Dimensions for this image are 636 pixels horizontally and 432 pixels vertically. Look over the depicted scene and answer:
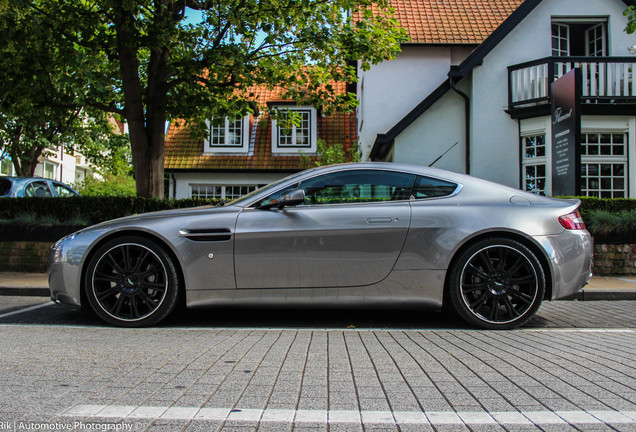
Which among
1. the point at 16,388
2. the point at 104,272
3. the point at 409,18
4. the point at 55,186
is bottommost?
the point at 16,388

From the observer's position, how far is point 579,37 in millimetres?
14781

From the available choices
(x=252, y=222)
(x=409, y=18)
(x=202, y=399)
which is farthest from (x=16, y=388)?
(x=409, y=18)

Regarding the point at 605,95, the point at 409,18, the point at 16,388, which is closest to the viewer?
the point at 16,388

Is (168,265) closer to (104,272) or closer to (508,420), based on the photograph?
(104,272)

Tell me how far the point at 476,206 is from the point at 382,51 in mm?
7388

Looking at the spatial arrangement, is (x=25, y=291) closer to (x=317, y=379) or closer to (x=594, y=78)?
(x=317, y=379)

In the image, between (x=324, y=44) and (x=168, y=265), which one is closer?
(x=168, y=265)

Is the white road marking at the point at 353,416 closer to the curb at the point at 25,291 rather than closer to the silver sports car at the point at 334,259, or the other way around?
the silver sports car at the point at 334,259

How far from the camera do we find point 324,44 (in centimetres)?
1027

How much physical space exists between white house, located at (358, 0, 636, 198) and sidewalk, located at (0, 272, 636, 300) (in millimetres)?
5670

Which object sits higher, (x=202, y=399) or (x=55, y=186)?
(x=55, y=186)

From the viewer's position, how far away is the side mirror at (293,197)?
14.3ft

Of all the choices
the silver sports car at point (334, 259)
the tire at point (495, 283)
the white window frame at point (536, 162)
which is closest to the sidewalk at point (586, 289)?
the silver sports car at point (334, 259)

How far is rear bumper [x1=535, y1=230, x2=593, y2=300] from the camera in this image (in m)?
4.41
